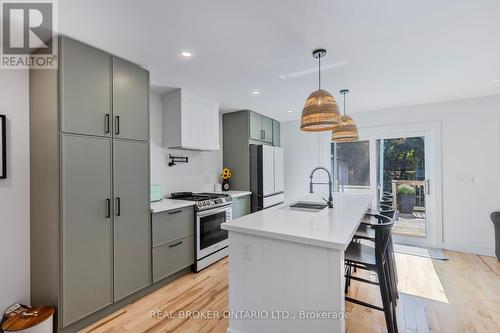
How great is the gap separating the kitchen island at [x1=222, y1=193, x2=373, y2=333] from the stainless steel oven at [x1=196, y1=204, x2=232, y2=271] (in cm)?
132

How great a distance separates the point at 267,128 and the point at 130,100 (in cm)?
297

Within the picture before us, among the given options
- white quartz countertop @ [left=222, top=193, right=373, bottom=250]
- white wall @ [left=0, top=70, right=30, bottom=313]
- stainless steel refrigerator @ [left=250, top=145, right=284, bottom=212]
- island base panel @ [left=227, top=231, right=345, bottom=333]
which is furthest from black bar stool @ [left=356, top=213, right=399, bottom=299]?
white wall @ [left=0, top=70, right=30, bottom=313]

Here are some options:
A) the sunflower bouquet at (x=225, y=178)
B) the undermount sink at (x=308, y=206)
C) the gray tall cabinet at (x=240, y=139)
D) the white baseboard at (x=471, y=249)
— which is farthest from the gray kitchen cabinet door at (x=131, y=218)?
the white baseboard at (x=471, y=249)

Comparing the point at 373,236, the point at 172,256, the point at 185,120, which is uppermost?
the point at 185,120

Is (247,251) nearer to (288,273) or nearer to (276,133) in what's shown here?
(288,273)

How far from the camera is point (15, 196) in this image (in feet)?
6.64

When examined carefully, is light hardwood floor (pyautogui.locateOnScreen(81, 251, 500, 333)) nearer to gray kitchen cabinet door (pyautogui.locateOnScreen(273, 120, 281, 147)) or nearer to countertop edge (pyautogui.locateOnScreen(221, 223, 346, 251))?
countertop edge (pyautogui.locateOnScreen(221, 223, 346, 251))

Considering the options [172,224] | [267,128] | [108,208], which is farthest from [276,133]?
[108,208]

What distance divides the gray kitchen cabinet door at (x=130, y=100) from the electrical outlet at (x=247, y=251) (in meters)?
1.57

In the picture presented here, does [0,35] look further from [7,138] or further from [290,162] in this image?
[290,162]

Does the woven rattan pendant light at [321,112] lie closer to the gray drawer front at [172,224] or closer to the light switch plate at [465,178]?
the gray drawer front at [172,224]

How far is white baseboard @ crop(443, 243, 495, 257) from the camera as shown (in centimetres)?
353

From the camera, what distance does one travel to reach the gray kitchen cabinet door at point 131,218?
222cm

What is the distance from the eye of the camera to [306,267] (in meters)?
1.50
